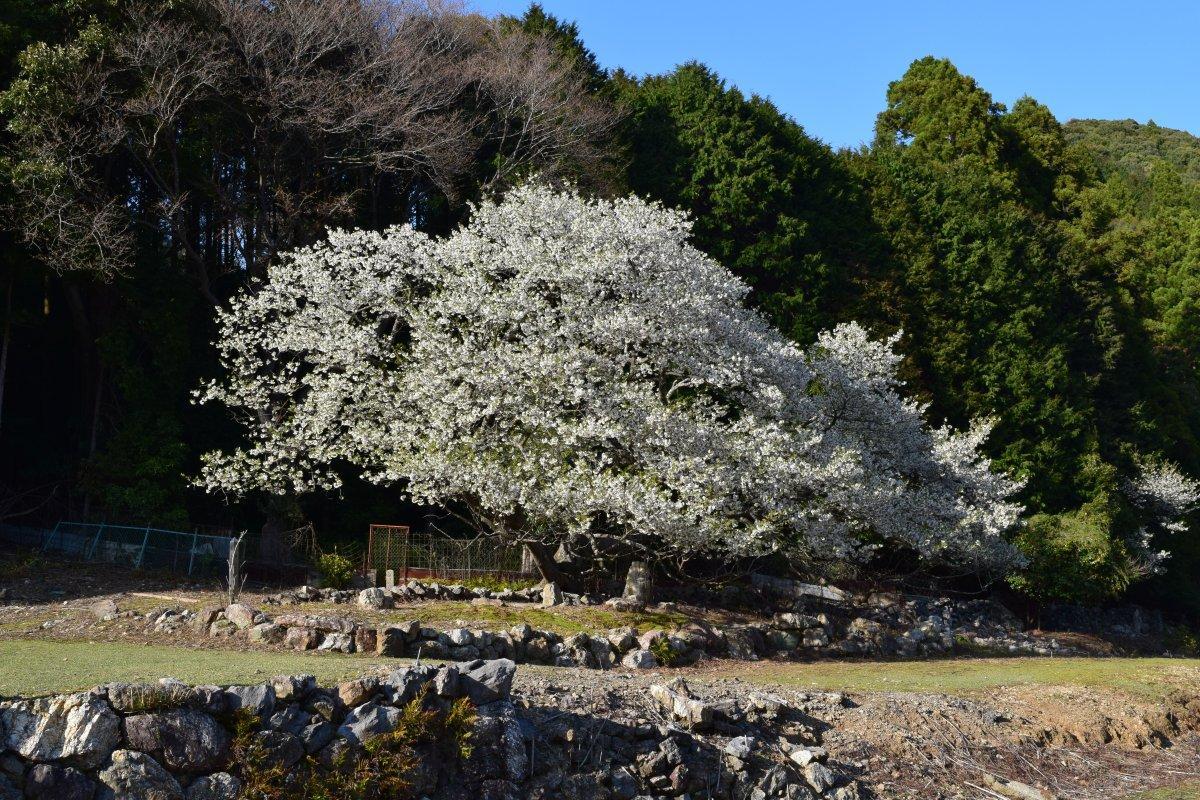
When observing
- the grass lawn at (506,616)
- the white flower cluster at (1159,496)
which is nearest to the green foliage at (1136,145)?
the white flower cluster at (1159,496)

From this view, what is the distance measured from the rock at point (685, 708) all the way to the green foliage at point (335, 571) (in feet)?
36.5

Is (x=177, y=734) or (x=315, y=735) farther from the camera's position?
(x=315, y=735)

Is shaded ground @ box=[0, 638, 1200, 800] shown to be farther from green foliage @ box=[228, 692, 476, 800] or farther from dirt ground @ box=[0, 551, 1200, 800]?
green foliage @ box=[228, 692, 476, 800]

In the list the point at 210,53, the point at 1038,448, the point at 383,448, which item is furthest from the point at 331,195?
the point at 1038,448

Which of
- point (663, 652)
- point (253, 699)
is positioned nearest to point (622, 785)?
point (253, 699)

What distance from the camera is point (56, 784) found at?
8211mm

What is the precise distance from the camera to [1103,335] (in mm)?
39812

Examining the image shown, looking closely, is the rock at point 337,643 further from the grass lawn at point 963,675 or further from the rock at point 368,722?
the grass lawn at point 963,675

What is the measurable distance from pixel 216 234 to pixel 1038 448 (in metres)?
25.6

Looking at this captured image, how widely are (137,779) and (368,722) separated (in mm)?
1964

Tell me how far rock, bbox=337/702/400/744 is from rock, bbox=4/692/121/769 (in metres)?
1.90

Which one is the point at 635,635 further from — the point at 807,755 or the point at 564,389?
the point at 807,755

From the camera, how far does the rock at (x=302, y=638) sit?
46.7 feet

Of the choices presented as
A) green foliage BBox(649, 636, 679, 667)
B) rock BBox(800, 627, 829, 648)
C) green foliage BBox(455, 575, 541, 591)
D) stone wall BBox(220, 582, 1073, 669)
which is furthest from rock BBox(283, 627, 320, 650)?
rock BBox(800, 627, 829, 648)
